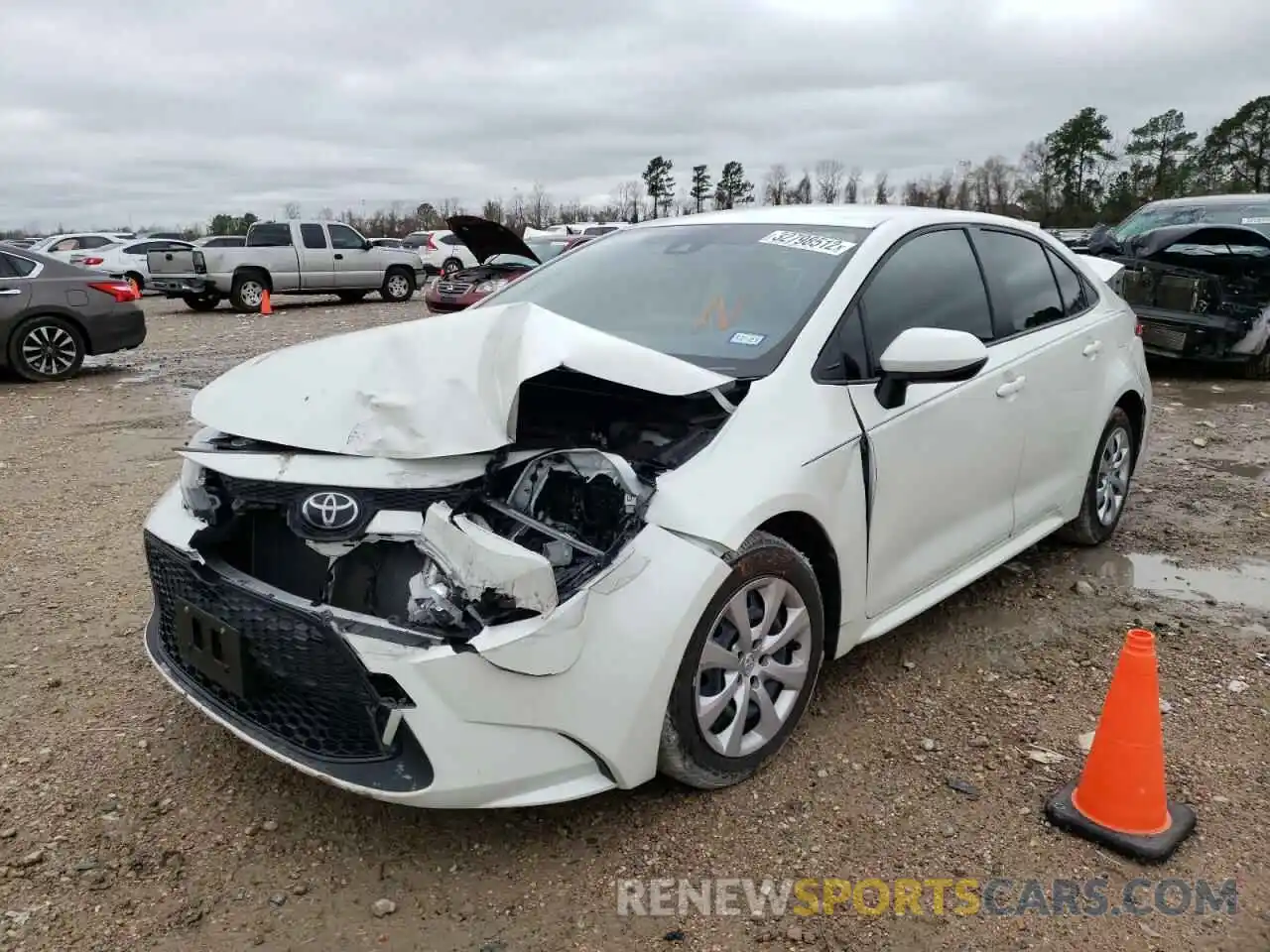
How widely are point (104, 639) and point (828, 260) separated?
10.0 feet

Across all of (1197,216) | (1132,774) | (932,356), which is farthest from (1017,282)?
(1197,216)

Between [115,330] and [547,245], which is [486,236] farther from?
[547,245]

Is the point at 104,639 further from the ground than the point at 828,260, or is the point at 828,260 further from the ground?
the point at 828,260

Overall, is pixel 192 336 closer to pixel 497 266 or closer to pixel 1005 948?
pixel 497 266

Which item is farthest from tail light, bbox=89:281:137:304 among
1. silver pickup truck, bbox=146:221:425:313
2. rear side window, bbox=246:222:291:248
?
rear side window, bbox=246:222:291:248

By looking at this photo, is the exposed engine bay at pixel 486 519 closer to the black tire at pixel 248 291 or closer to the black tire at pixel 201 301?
the black tire at pixel 248 291

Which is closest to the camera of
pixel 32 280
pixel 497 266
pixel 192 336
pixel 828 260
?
pixel 828 260

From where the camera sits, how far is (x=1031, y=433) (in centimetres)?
391

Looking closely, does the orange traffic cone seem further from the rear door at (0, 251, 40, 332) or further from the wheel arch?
the rear door at (0, 251, 40, 332)

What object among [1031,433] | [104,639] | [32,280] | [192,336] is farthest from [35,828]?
[192,336]

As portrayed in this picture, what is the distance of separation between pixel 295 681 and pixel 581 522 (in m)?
0.81

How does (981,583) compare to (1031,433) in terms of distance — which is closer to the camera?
(1031,433)

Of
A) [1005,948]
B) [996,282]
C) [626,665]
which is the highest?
[996,282]

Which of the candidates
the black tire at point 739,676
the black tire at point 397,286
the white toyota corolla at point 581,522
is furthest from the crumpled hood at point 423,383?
the black tire at point 397,286
